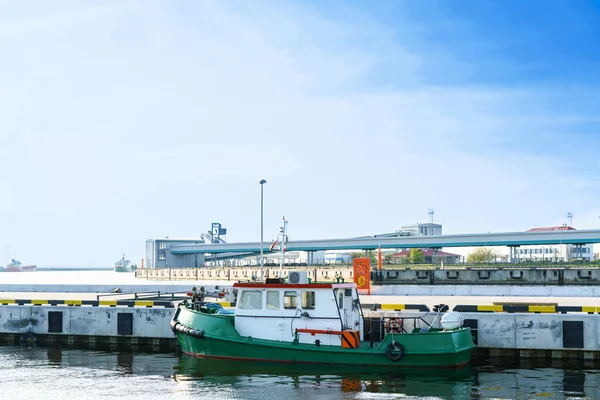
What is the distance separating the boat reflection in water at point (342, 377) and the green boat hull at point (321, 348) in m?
0.23

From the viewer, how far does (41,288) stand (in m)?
45.3

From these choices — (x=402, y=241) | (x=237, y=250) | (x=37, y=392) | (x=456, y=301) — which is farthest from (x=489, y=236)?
(x=37, y=392)

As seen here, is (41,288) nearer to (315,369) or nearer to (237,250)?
(315,369)

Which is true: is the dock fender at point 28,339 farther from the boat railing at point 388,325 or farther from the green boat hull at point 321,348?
the boat railing at point 388,325

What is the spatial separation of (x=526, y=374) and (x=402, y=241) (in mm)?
83185

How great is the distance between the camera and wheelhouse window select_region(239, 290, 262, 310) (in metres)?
23.3

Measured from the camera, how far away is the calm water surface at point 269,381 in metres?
18.8

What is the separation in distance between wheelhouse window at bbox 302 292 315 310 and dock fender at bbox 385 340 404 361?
9.55 feet

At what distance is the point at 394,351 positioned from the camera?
2178cm

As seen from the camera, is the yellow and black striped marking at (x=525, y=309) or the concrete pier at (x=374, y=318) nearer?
the concrete pier at (x=374, y=318)

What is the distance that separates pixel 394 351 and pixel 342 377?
203cm

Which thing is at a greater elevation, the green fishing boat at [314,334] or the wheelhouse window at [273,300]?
the wheelhouse window at [273,300]

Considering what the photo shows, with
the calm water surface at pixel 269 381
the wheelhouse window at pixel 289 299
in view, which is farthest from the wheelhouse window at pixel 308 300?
the calm water surface at pixel 269 381

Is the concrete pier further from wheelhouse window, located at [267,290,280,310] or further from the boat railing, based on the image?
wheelhouse window, located at [267,290,280,310]
